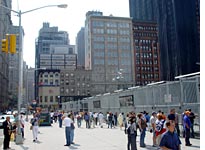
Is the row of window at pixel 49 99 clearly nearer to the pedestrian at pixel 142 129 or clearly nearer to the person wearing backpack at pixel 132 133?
the pedestrian at pixel 142 129

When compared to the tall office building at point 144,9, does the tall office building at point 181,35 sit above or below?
below

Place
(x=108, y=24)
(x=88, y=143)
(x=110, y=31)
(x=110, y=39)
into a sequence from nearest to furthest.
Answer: (x=88, y=143)
(x=108, y=24)
(x=110, y=31)
(x=110, y=39)

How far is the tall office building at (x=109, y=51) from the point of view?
137 meters

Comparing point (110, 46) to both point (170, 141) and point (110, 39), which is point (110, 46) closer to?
point (110, 39)

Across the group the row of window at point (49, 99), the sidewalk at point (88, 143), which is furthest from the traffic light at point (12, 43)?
the row of window at point (49, 99)

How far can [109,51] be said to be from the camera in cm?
A: 14050

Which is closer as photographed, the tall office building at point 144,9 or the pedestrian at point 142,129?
the pedestrian at point 142,129

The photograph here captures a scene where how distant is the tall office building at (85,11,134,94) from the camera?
137 metres

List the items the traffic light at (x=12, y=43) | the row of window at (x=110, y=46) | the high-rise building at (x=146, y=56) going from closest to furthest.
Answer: the traffic light at (x=12, y=43)
the row of window at (x=110, y=46)
the high-rise building at (x=146, y=56)

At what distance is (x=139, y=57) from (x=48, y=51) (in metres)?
73.2

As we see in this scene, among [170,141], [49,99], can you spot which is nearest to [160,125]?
[170,141]

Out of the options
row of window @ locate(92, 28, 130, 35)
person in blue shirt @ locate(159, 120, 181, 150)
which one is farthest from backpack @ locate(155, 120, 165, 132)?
row of window @ locate(92, 28, 130, 35)

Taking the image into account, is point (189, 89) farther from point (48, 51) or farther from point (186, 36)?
point (48, 51)

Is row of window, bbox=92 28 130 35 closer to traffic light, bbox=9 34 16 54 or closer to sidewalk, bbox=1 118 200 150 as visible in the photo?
sidewalk, bbox=1 118 200 150
